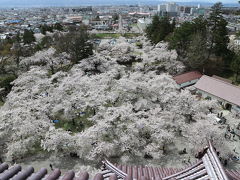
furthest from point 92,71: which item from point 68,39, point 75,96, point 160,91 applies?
point 160,91

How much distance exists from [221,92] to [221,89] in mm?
355

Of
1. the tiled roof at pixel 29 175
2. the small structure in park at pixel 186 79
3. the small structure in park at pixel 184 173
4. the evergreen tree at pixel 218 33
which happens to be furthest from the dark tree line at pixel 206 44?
the tiled roof at pixel 29 175

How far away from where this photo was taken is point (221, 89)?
17.4 m

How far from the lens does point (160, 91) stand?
53.0 feet

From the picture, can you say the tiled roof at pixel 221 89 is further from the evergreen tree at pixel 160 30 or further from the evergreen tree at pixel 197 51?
the evergreen tree at pixel 160 30

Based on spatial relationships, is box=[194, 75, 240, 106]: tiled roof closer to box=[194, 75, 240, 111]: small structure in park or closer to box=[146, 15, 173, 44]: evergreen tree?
box=[194, 75, 240, 111]: small structure in park

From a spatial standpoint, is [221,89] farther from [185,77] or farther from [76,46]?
[76,46]

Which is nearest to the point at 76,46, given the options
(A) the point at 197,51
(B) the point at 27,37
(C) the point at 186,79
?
(C) the point at 186,79

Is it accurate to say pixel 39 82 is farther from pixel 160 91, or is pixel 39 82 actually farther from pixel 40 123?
pixel 160 91

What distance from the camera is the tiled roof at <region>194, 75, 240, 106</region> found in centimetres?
1623

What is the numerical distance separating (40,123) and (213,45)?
2241cm

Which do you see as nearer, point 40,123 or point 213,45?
point 40,123

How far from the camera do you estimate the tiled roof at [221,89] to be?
53.3ft

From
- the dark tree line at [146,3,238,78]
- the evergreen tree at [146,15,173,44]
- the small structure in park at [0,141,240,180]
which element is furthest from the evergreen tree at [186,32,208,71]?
the small structure in park at [0,141,240,180]
